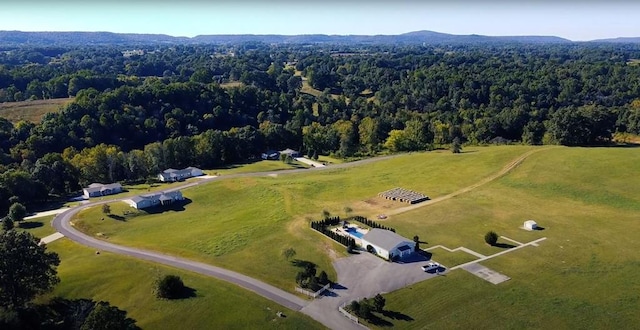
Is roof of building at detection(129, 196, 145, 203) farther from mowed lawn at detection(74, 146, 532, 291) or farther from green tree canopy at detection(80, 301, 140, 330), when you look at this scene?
green tree canopy at detection(80, 301, 140, 330)

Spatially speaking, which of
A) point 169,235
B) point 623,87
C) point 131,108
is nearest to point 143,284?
point 169,235

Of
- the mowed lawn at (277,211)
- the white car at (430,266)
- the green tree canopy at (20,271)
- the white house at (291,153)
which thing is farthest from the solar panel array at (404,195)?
the green tree canopy at (20,271)

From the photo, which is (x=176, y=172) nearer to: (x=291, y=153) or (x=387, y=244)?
(x=291, y=153)

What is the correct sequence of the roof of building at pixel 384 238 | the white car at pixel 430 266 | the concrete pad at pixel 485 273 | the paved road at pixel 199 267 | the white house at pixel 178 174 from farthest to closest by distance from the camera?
1. the white house at pixel 178 174
2. the roof of building at pixel 384 238
3. the white car at pixel 430 266
4. the concrete pad at pixel 485 273
5. the paved road at pixel 199 267

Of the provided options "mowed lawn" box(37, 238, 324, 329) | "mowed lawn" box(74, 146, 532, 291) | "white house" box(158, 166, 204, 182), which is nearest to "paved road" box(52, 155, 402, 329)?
"mowed lawn" box(37, 238, 324, 329)

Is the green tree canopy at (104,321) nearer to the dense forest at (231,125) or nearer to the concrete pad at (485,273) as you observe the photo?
the concrete pad at (485,273)

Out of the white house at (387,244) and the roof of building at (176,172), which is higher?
the white house at (387,244)
